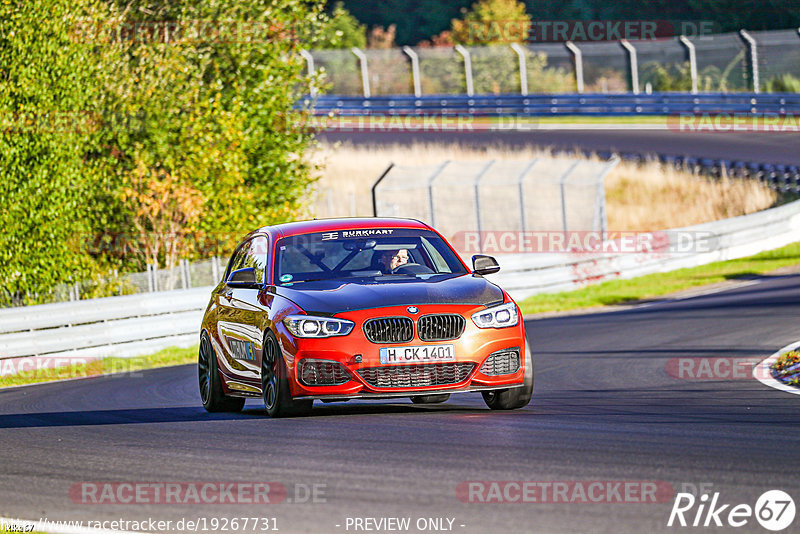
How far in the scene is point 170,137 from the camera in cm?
2670

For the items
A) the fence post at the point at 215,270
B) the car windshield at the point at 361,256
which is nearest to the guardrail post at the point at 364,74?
the fence post at the point at 215,270

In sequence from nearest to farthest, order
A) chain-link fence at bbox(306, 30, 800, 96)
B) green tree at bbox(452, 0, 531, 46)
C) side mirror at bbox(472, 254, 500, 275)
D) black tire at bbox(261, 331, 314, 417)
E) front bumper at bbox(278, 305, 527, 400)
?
front bumper at bbox(278, 305, 527, 400)
black tire at bbox(261, 331, 314, 417)
side mirror at bbox(472, 254, 500, 275)
chain-link fence at bbox(306, 30, 800, 96)
green tree at bbox(452, 0, 531, 46)

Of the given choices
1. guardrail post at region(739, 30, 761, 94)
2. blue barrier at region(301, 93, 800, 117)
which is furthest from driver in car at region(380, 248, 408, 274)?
guardrail post at region(739, 30, 761, 94)

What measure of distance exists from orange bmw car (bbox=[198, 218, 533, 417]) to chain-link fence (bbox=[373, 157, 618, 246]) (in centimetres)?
2011

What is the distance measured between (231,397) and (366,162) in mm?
31129

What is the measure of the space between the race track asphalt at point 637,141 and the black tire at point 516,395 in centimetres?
2836

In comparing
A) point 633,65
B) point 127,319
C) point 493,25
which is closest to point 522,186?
point 127,319

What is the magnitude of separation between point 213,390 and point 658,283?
17.0 meters

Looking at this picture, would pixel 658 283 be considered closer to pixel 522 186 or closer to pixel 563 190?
pixel 522 186

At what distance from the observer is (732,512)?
621 cm

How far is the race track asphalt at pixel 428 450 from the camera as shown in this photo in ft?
21.7

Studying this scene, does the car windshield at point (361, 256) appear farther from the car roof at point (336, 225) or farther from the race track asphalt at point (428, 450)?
the race track asphalt at point (428, 450)

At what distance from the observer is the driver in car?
11.0m

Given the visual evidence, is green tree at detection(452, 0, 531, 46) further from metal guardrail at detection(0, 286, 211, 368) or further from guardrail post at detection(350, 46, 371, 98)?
metal guardrail at detection(0, 286, 211, 368)
